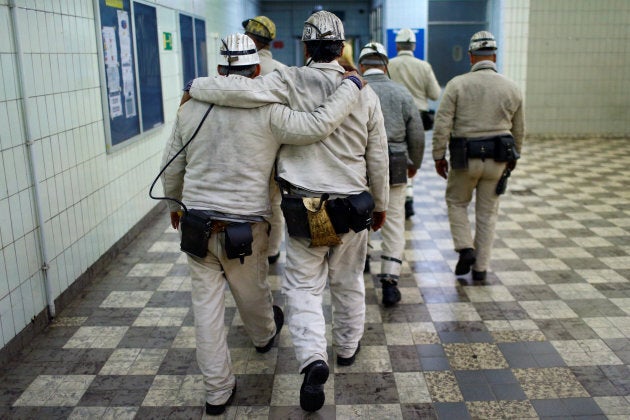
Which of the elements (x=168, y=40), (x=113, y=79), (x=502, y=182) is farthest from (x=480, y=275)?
(x=168, y=40)

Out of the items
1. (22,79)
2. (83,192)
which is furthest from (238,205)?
(83,192)

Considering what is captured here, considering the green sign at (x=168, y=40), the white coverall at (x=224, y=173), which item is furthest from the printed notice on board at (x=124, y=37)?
the white coverall at (x=224, y=173)

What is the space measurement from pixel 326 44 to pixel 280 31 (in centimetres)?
1495

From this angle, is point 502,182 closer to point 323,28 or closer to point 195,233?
point 323,28

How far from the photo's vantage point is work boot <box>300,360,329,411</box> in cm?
287

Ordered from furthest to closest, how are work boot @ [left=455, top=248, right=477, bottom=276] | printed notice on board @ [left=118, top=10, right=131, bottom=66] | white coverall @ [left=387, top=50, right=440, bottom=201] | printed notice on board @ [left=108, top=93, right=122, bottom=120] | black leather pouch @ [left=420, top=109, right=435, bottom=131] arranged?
white coverall @ [left=387, top=50, right=440, bottom=201] < black leather pouch @ [left=420, top=109, right=435, bottom=131] < printed notice on board @ [left=118, top=10, right=131, bottom=66] < printed notice on board @ [left=108, top=93, right=122, bottom=120] < work boot @ [left=455, top=248, right=477, bottom=276]

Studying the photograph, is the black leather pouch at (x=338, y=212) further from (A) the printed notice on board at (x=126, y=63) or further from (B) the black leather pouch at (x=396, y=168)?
(A) the printed notice on board at (x=126, y=63)

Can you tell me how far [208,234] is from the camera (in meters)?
2.87

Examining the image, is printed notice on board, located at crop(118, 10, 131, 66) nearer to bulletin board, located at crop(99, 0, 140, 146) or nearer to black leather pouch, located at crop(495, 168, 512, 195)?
bulletin board, located at crop(99, 0, 140, 146)

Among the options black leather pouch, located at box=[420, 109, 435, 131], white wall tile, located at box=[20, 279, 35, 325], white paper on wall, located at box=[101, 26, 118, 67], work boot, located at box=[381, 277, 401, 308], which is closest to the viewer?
white wall tile, located at box=[20, 279, 35, 325]

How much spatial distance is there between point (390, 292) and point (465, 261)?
29.8 inches

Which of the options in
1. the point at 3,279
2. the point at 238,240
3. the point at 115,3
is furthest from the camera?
the point at 115,3

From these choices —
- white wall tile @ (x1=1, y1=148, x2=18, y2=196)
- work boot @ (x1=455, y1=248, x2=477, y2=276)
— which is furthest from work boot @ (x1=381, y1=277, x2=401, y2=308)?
white wall tile @ (x1=1, y1=148, x2=18, y2=196)

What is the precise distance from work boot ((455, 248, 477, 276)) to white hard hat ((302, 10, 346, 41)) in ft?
7.16
